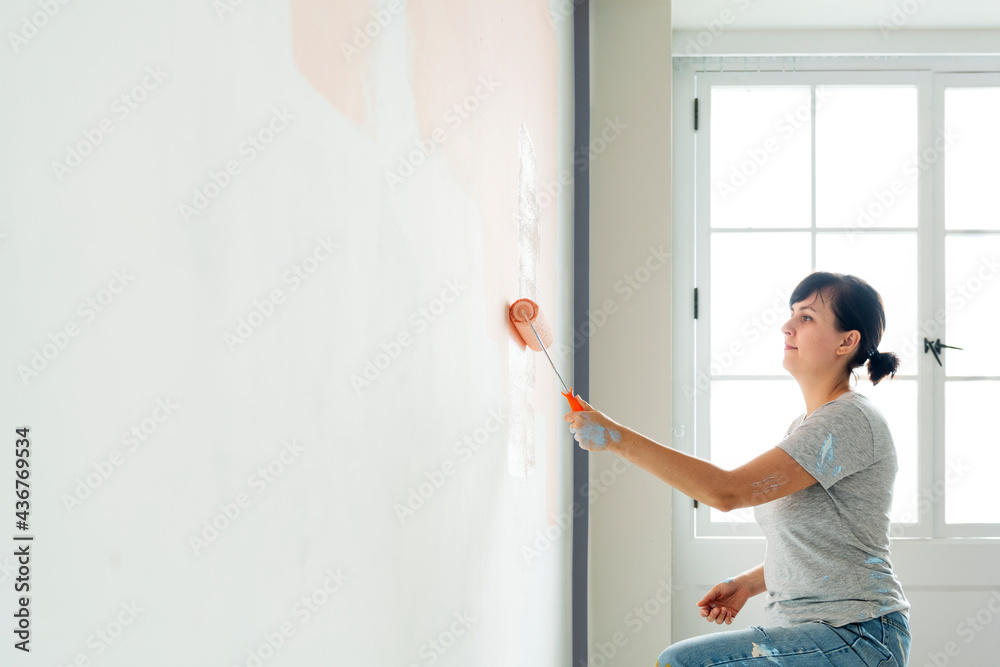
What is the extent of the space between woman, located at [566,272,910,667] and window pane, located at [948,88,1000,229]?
1.60 m

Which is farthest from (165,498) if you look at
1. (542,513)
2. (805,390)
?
(805,390)

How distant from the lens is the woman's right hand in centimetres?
156

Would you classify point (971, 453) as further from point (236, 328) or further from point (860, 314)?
point (236, 328)

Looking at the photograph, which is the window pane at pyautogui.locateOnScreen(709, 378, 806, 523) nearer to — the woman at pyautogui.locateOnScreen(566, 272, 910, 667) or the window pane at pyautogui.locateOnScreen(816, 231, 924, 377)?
the window pane at pyautogui.locateOnScreen(816, 231, 924, 377)

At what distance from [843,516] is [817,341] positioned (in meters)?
0.34

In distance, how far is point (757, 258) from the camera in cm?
262

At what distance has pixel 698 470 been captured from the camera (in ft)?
4.03

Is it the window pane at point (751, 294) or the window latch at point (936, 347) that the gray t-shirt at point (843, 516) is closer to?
the window pane at point (751, 294)

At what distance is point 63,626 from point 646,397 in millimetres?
2286

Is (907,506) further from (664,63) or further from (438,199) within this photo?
(438,199)

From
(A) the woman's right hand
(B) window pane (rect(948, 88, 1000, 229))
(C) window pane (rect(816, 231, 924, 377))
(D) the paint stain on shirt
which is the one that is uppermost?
(B) window pane (rect(948, 88, 1000, 229))

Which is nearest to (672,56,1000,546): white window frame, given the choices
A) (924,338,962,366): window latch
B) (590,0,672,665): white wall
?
(924,338,962,366): window latch

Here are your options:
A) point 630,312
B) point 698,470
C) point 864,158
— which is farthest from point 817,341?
point 864,158

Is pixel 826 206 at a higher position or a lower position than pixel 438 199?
higher
